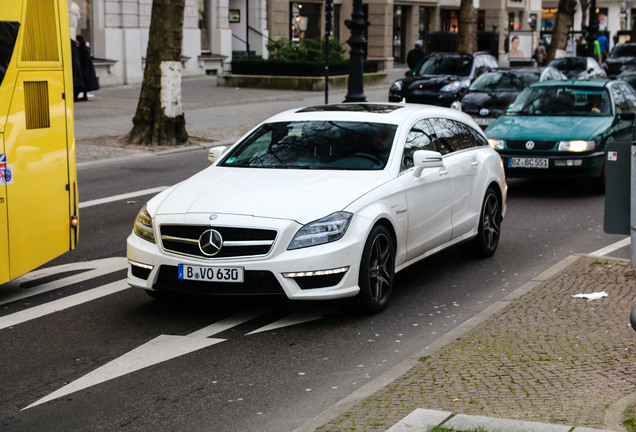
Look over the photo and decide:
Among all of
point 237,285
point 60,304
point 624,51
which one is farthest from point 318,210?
point 624,51

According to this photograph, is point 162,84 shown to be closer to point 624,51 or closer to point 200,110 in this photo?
point 200,110

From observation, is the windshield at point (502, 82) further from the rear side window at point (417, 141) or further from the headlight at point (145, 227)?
the headlight at point (145, 227)

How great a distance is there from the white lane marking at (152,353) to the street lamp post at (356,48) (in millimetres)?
16722

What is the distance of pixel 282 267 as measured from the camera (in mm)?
7109

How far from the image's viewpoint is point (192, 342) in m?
7.07

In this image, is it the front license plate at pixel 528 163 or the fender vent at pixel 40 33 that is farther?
the front license plate at pixel 528 163

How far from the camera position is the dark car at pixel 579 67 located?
3016 cm

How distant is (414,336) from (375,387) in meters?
1.54

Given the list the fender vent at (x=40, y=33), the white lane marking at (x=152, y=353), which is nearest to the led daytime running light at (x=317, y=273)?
the white lane marking at (x=152, y=353)

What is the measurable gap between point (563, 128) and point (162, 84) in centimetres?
868

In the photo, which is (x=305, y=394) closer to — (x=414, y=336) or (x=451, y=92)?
(x=414, y=336)

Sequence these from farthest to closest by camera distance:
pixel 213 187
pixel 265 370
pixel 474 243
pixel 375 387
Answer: pixel 474 243 < pixel 213 187 < pixel 265 370 < pixel 375 387

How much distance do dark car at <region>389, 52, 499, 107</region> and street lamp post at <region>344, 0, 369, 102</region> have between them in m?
3.37

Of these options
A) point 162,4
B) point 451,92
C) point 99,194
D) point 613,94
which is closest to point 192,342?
point 99,194
